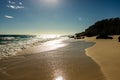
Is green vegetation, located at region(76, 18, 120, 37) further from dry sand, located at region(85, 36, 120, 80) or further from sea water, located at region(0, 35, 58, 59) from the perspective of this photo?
dry sand, located at region(85, 36, 120, 80)

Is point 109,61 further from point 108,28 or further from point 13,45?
point 108,28

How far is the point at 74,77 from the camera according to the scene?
7531mm

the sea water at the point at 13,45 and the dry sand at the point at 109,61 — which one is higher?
the sea water at the point at 13,45

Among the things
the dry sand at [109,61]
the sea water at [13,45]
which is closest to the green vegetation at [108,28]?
the sea water at [13,45]

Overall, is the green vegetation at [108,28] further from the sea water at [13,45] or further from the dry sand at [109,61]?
the dry sand at [109,61]

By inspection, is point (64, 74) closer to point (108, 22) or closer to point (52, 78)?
point (52, 78)

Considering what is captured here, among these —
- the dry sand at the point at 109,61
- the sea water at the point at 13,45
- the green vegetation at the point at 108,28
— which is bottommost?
the dry sand at the point at 109,61

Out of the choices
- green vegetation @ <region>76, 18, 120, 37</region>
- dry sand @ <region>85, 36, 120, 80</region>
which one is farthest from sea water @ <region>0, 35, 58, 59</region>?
green vegetation @ <region>76, 18, 120, 37</region>

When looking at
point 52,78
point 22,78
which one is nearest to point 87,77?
point 52,78

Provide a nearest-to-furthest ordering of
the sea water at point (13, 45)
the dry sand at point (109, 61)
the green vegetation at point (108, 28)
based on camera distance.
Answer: the dry sand at point (109, 61)
the sea water at point (13, 45)
the green vegetation at point (108, 28)

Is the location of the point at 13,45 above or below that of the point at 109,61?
above

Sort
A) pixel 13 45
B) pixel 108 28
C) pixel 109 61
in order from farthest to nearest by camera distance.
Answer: pixel 108 28
pixel 13 45
pixel 109 61

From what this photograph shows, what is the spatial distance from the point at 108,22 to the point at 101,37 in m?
49.5

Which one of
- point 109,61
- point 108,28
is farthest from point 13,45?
point 108,28
